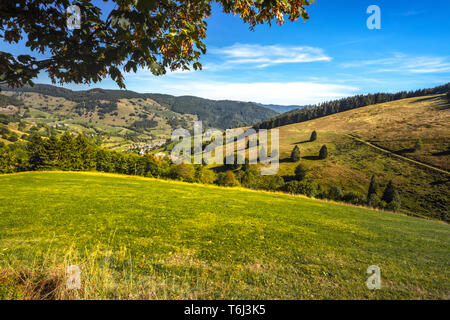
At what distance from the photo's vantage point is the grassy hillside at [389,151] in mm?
69562

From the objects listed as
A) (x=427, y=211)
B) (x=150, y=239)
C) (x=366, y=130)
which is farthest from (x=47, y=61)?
(x=366, y=130)

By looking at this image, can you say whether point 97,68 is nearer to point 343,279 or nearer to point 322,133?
point 343,279

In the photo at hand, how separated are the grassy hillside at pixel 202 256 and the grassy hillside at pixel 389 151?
254 feet

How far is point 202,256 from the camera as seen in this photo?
22.0ft

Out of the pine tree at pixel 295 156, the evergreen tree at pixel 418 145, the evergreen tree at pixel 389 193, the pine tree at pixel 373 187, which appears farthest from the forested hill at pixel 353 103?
the evergreen tree at pixel 389 193

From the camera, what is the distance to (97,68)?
3.87 metres

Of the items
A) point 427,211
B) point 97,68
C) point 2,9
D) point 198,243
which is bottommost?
point 427,211

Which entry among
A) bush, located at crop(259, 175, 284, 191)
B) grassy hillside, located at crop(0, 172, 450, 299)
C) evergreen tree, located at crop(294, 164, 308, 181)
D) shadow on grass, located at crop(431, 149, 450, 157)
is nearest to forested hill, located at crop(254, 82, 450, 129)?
shadow on grass, located at crop(431, 149, 450, 157)

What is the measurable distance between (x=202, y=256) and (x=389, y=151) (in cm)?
11889

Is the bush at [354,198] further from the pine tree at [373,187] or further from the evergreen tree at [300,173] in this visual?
the evergreen tree at [300,173]

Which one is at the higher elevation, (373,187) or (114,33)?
(114,33)

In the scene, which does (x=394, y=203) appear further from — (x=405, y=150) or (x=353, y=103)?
(x=353, y=103)

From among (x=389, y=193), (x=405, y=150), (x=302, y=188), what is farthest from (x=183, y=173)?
(x=405, y=150)
